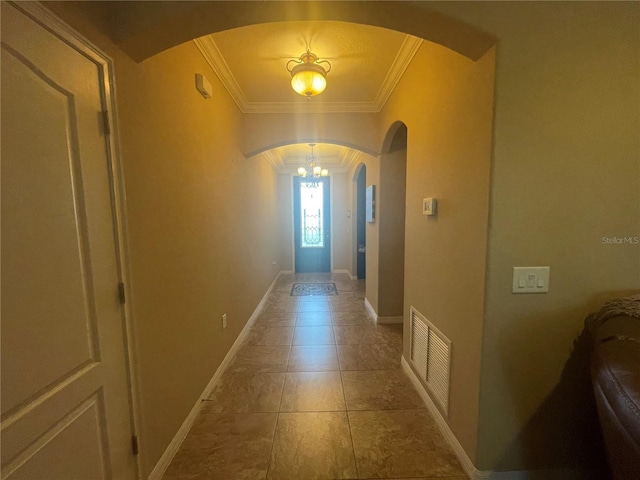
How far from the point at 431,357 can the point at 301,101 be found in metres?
2.87

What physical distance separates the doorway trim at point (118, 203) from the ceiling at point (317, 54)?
1076 millimetres


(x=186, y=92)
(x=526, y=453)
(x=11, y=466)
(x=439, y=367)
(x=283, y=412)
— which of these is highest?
(x=186, y=92)

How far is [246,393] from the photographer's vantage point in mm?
2129

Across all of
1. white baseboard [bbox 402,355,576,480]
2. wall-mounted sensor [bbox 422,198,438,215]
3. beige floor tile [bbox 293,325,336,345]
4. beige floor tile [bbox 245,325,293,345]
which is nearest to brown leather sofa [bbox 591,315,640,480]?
white baseboard [bbox 402,355,576,480]

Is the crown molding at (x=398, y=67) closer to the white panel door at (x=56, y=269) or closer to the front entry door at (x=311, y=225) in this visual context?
the white panel door at (x=56, y=269)

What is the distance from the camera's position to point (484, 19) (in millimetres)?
1176

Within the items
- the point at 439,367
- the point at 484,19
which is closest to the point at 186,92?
the point at 484,19

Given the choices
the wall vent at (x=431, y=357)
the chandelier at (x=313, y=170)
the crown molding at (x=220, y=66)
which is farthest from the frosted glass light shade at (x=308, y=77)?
the chandelier at (x=313, y=170)

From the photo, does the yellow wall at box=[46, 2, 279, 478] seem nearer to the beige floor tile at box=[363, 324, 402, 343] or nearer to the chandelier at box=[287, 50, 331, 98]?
the chandelier at box=[287, 50, 331, 98]

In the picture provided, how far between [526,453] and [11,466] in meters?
2.13

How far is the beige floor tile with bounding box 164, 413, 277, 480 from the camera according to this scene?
1476 millimetres

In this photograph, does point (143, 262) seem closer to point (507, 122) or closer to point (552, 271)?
point (507, 122)

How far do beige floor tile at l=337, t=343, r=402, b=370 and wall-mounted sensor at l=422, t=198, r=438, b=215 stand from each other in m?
1.57

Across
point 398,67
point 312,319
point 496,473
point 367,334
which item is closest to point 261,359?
point 312,319
